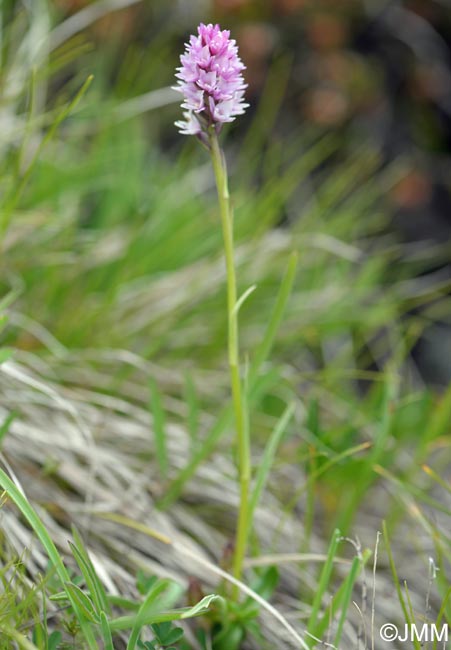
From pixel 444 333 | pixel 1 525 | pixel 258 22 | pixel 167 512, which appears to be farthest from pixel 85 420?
pixel 258 22

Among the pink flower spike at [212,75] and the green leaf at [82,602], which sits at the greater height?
the pink flower spike at [212,75]

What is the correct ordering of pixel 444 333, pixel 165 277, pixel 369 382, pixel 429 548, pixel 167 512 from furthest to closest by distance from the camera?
1. pixel 444 333
2. pixel 369 382
3. pixel 165 277
4. pixel 429 548
5. pixel 167 512

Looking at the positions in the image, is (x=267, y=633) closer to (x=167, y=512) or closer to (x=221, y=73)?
(x=167, y=512)

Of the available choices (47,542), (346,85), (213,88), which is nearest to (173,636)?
(47,542)

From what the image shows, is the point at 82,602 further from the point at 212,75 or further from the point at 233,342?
the point at 212,75

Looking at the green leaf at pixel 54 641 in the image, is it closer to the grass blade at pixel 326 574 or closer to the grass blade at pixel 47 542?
the grass blade at pixel 47 542

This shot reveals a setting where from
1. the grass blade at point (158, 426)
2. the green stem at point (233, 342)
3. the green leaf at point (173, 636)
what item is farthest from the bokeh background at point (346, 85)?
the green leaf at point (173, 636)

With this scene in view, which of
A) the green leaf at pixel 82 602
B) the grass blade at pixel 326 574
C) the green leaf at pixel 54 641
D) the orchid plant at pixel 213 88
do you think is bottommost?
the grass blade at pixel 326 574
